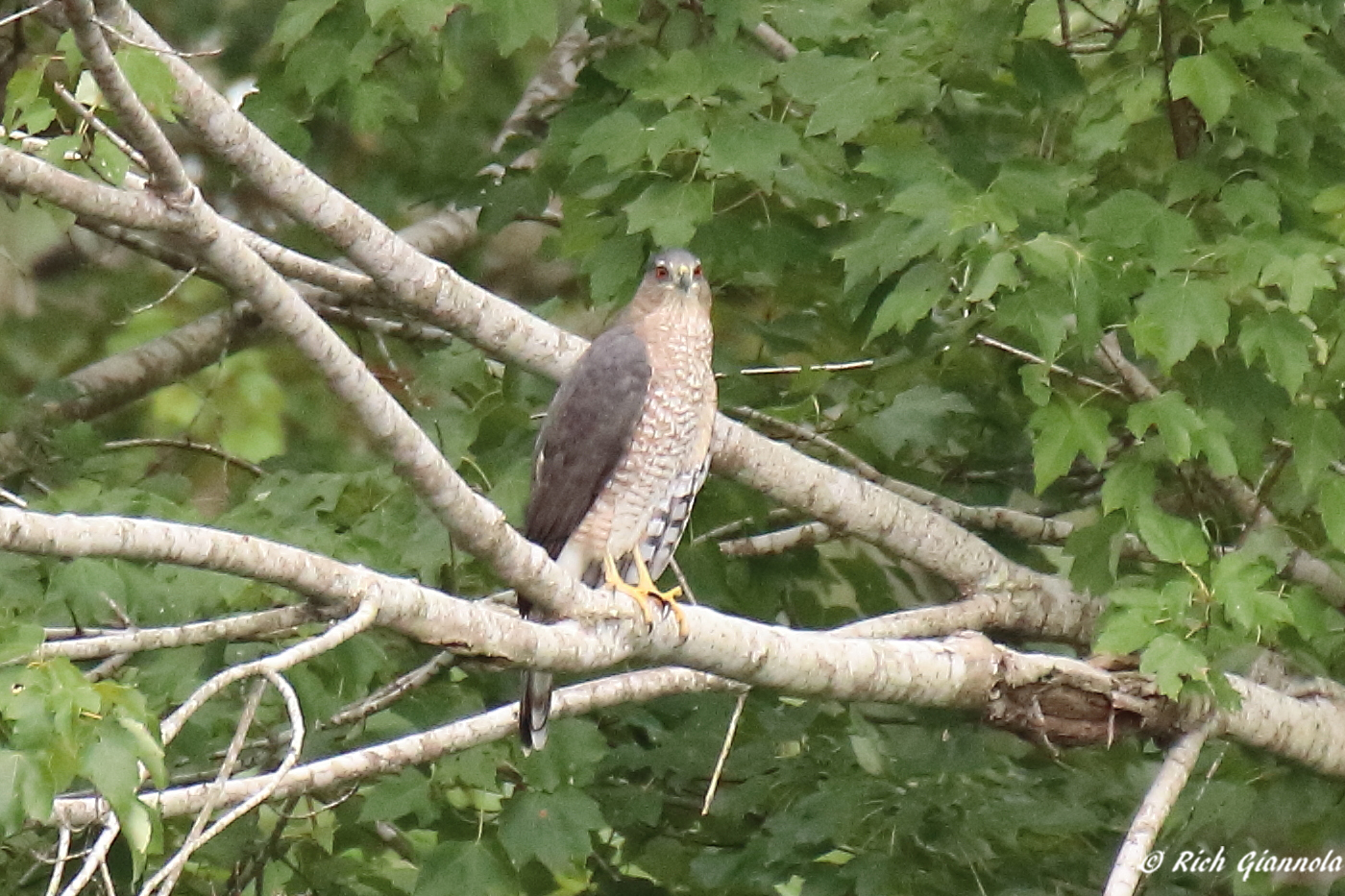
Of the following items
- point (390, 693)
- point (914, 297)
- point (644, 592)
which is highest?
point (914, 297)

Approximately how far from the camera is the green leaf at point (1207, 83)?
3.41 m

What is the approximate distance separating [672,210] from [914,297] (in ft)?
1.91

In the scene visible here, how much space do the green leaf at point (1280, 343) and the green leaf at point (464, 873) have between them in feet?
5.99

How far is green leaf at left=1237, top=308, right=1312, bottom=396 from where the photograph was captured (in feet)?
11.0

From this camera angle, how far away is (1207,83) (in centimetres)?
343

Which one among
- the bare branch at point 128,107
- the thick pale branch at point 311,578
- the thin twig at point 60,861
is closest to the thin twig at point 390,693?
the thick pale branch at point 311,578

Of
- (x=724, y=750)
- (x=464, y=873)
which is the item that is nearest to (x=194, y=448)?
(x=464, y=873)

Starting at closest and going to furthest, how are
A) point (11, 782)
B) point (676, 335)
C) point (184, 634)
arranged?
point (11, 782) → point (184, 634) → point (676, 335)

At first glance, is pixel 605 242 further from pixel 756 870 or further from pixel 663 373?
pixel 756 870

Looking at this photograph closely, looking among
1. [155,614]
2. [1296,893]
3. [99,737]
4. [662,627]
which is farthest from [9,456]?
[1296,893]

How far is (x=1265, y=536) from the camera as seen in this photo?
381 centimetres

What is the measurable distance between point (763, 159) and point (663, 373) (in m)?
0.67

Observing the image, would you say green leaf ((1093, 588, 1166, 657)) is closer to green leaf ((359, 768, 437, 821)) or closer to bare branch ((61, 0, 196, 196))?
green leaf ((359, 768, 437, 821))

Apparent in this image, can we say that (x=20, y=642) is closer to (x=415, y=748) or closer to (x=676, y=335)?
(x=415, y=748)
